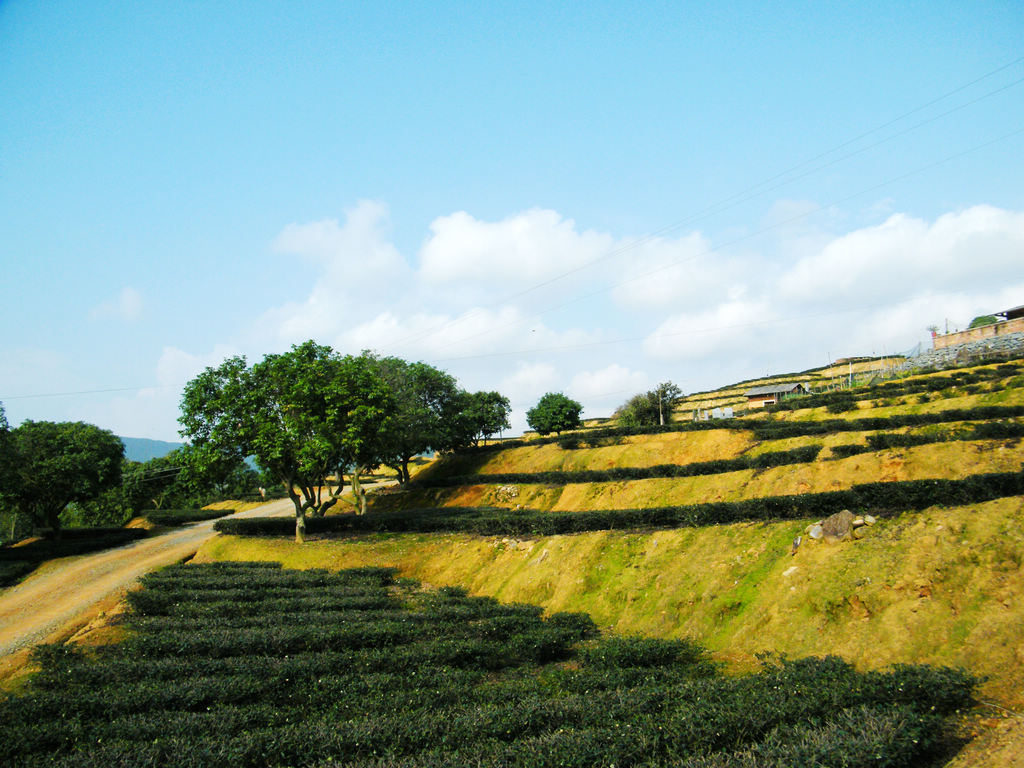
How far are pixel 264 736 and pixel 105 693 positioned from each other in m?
4.95

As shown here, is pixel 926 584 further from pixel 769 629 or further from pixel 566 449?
pixel 566 449

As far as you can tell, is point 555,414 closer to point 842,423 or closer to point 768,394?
point 768,394

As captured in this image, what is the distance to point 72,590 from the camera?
2653 cm

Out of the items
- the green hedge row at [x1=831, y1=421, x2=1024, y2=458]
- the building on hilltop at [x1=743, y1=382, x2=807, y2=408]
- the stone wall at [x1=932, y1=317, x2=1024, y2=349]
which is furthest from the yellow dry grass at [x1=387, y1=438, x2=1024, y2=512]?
the building on hilltop at [x1=743, y1=382, x2=807, y2=408]

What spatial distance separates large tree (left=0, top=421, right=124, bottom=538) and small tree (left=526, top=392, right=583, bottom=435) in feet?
183

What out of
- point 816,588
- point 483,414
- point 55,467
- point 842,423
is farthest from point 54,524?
point 842,423

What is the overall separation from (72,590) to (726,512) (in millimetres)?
30746

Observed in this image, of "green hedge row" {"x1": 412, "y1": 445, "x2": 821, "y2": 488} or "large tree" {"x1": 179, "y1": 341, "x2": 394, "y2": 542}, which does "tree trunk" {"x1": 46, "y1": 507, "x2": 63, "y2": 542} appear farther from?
"green hedge row" {"x1": 412, "y1": 445, "x2": 821, "y2": 488}

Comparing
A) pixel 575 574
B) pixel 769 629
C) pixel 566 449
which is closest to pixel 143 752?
pixel 769 629

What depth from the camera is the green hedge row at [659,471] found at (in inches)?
1200

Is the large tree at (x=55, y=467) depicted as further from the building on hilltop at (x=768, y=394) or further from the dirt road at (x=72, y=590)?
the building on hilltop at (x=768, y=394)

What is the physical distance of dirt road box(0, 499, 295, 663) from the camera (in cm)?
1955

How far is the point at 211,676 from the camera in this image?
12.2 m

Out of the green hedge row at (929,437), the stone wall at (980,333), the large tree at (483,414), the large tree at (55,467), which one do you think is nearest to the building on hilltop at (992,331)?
the stone wall at (980,333)
